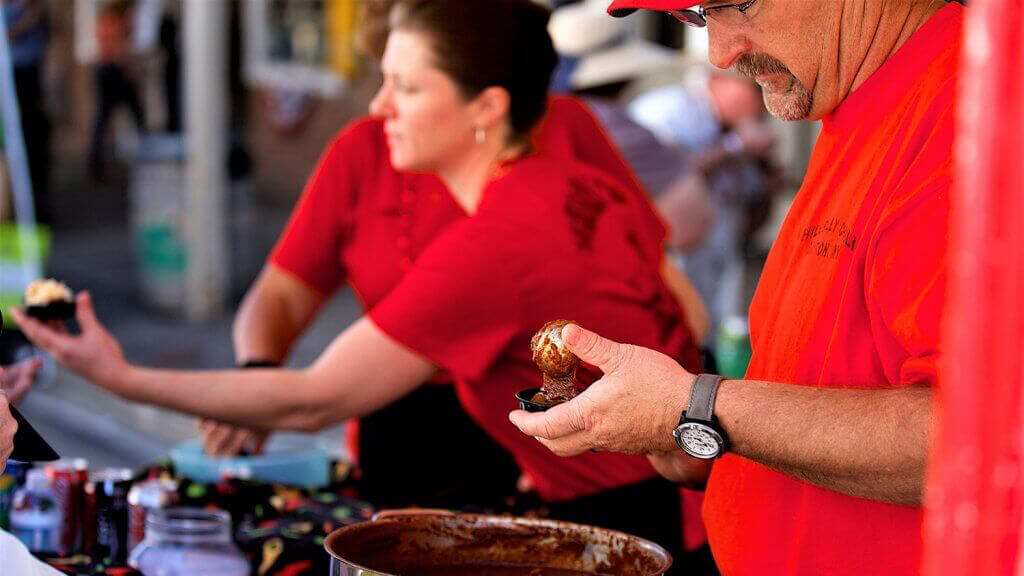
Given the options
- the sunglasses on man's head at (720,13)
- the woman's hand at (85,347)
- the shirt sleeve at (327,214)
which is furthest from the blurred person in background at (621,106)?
the sunglasses on man's head at (720,13)

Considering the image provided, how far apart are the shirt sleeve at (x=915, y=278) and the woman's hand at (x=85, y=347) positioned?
1.64m

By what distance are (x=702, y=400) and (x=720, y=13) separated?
0.56 meters

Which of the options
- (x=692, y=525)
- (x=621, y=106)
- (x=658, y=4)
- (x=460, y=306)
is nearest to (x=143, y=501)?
(x=460, y=306)

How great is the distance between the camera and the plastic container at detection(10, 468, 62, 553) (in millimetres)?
2592

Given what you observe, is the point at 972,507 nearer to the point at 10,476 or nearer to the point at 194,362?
the point at 10,476

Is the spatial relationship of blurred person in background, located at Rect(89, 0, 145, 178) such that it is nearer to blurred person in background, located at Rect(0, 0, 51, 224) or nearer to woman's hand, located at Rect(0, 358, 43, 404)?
blurred person in background, located at Rect(0, 0, 51, 224)

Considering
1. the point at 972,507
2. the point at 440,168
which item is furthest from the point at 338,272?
the point at 972,507

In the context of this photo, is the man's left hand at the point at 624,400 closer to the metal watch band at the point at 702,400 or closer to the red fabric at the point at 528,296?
the metal watch band at the point at 702,400

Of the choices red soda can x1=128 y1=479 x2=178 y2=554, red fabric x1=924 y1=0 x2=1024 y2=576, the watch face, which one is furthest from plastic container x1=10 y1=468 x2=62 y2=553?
red fabric x1=924 y1=0 x2=1024 y2=576

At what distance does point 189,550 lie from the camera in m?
2.42

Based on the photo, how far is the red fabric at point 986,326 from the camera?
102 cm

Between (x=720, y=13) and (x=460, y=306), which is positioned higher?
(x=720, y=13)

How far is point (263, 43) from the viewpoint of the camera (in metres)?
9.90

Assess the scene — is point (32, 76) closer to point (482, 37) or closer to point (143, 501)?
point (482, 37)
